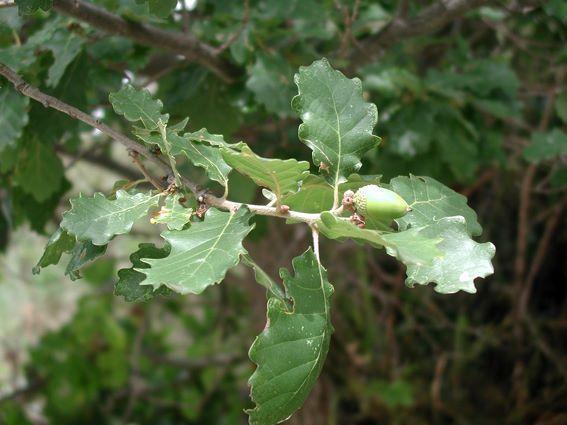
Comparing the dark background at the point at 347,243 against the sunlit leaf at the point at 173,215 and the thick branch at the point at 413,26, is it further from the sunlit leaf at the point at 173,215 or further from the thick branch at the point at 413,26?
the sunlit leaf at the point at 173,215

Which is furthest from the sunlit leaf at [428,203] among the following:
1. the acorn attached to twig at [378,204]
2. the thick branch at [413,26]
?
the thick branch at [413,26]

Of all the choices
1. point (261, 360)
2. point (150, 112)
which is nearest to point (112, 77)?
point (150, 112)

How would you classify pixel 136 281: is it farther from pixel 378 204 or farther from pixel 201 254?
pixel 378 204

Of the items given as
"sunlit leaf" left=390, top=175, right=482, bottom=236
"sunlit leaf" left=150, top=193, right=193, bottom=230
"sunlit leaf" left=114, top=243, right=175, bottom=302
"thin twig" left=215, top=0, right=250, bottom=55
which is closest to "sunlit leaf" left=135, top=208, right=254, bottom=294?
"sunlit leaf" left=150, top=193, right=193, bottom=230

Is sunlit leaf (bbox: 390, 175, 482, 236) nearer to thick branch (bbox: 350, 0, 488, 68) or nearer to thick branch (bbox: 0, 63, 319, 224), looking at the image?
thick branch (bbox: 0, 63, 319, 224)

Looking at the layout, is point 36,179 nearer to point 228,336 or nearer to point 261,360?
point 261,360

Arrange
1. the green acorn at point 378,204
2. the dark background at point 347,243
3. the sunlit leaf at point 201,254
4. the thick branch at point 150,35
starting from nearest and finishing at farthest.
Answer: the sunlit leaf at point 201,254, the green acorn at point 378,204, the thick branch at point 150,35, the dark background at point 347,243
